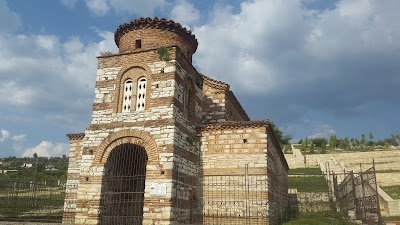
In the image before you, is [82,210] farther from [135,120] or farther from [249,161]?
[249,161]

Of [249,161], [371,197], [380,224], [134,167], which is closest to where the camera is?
[380,224]

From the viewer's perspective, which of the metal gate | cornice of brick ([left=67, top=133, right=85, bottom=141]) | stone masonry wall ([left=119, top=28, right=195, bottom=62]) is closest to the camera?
the metal gate

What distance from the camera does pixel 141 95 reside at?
45.6 feet

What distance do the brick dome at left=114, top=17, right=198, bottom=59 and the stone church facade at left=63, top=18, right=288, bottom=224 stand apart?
0.15ft

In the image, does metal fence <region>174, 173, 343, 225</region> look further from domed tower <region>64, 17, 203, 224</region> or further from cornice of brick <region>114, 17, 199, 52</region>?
cornice of brick <region>114, 17, 199, 52</region>

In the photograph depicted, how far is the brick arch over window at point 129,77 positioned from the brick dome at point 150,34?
1.13 metres

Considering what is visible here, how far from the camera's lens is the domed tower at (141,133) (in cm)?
1258

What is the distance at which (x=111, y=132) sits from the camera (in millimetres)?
13477

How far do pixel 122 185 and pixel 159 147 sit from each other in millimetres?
3183

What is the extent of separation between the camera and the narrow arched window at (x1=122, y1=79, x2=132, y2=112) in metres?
13.9

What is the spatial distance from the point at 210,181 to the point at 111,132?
15.7 feet

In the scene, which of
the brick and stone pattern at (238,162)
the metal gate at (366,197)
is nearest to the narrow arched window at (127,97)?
the brick and stone pattern at (238,162)

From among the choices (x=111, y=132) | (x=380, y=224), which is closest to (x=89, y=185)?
(x=111, y=132)

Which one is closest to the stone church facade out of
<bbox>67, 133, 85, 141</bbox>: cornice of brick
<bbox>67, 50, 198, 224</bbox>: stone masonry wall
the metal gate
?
<bbox>67, 50, 198, 224</bbox>: stone masonry wall
